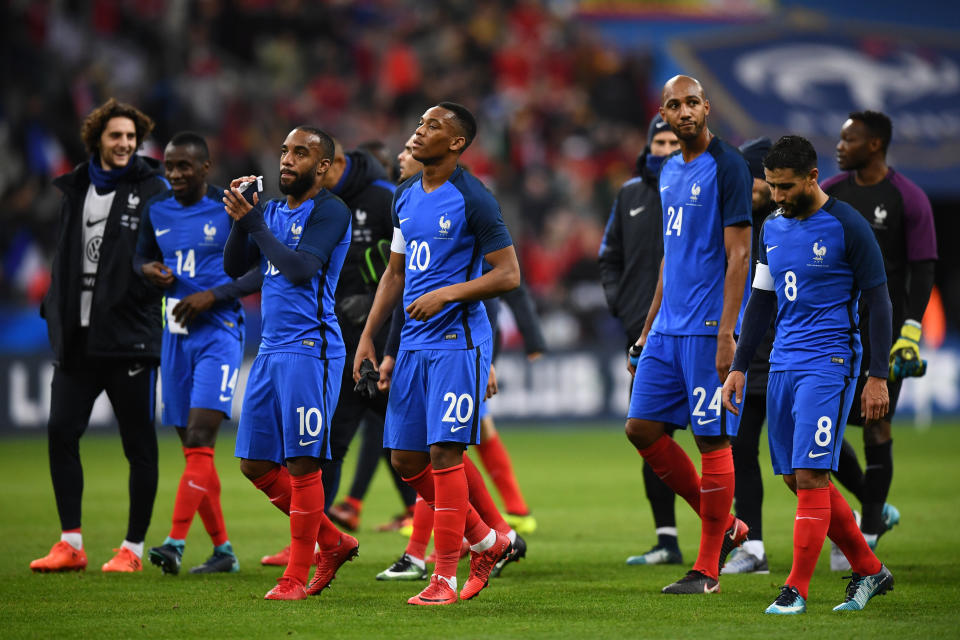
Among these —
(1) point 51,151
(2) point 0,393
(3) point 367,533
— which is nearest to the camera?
(3) point 367,533

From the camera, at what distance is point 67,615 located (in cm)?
617

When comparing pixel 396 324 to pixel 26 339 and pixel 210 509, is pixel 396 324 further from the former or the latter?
pixel 26 339

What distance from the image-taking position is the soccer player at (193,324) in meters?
7.61

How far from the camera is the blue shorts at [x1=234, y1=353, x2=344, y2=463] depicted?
6.38m

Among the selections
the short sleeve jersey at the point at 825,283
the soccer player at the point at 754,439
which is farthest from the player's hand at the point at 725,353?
the soccer player at the point at 754,439

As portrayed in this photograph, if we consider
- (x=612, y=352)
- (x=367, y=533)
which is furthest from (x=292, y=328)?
(x=612, y=352)

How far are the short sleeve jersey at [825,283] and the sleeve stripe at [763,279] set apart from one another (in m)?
0.12

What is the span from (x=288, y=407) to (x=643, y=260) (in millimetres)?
2925

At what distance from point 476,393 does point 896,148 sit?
21.0 m

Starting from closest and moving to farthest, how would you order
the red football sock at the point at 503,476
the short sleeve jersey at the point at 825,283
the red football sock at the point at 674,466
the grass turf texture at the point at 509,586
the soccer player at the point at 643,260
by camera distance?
the grass turf texture at the point at 509,586
the short sleeve jersey at the point at 825,283
the red football sock at the point at 674,466
the soccer player at the point at 643,260
the red football sock at the point at 503,476

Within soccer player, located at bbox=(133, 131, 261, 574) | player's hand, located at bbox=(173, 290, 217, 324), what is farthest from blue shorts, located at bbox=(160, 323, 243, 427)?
player's hand, located at bbox=(173, 290, 217, 324)

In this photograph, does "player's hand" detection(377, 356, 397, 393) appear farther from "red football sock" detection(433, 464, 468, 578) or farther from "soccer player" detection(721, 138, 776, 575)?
"soccer player" detection(721, 138, 776, 575)

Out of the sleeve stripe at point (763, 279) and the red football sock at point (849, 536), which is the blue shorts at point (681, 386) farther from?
the red football sock at point (849, 536)

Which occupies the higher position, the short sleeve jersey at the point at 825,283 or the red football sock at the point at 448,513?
the short sleeve jersey at the point at 825,283
